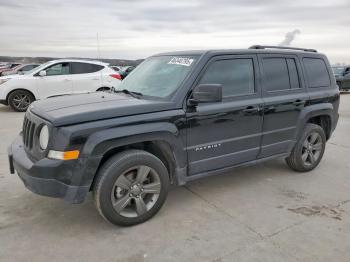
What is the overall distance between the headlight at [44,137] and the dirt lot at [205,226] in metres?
0.88

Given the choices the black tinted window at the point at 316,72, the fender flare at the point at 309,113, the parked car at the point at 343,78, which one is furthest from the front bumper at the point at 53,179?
the parked car at the point at 343,78

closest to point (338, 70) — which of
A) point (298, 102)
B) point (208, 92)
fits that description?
point (298, 102)

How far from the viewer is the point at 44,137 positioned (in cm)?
319

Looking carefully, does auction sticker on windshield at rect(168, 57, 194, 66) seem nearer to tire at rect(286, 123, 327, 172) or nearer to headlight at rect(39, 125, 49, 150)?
headlight at rect(39, 125, 49, 150)

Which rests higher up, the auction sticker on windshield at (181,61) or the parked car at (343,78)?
the auction sticker on windshield at (181,61)

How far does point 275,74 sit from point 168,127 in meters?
1.88

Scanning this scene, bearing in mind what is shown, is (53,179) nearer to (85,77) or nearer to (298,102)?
(298,102)

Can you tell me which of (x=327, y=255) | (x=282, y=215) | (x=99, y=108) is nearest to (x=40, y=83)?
(x=99, y=108)

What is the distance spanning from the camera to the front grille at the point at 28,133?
11.2 ft

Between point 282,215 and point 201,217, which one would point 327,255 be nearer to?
point 282,215

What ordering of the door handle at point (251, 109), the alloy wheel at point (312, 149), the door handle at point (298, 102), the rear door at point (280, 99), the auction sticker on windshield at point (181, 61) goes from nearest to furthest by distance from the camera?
the auction sticker on windshield at point (181, 61) → the door handle at point (251, 109) → the rear door at point (280, 99) → the door handle at point (298, 102) → the alloy wheel at point (312, 149)

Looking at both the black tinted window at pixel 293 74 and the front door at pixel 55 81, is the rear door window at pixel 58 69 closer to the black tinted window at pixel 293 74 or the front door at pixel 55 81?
the front door at pixel 55 81

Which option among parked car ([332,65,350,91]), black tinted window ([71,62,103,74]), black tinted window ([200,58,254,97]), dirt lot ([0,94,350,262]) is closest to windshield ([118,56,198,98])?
black tinted window ([200,58,254,97])

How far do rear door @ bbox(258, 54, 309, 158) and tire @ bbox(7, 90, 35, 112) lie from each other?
349 inches
